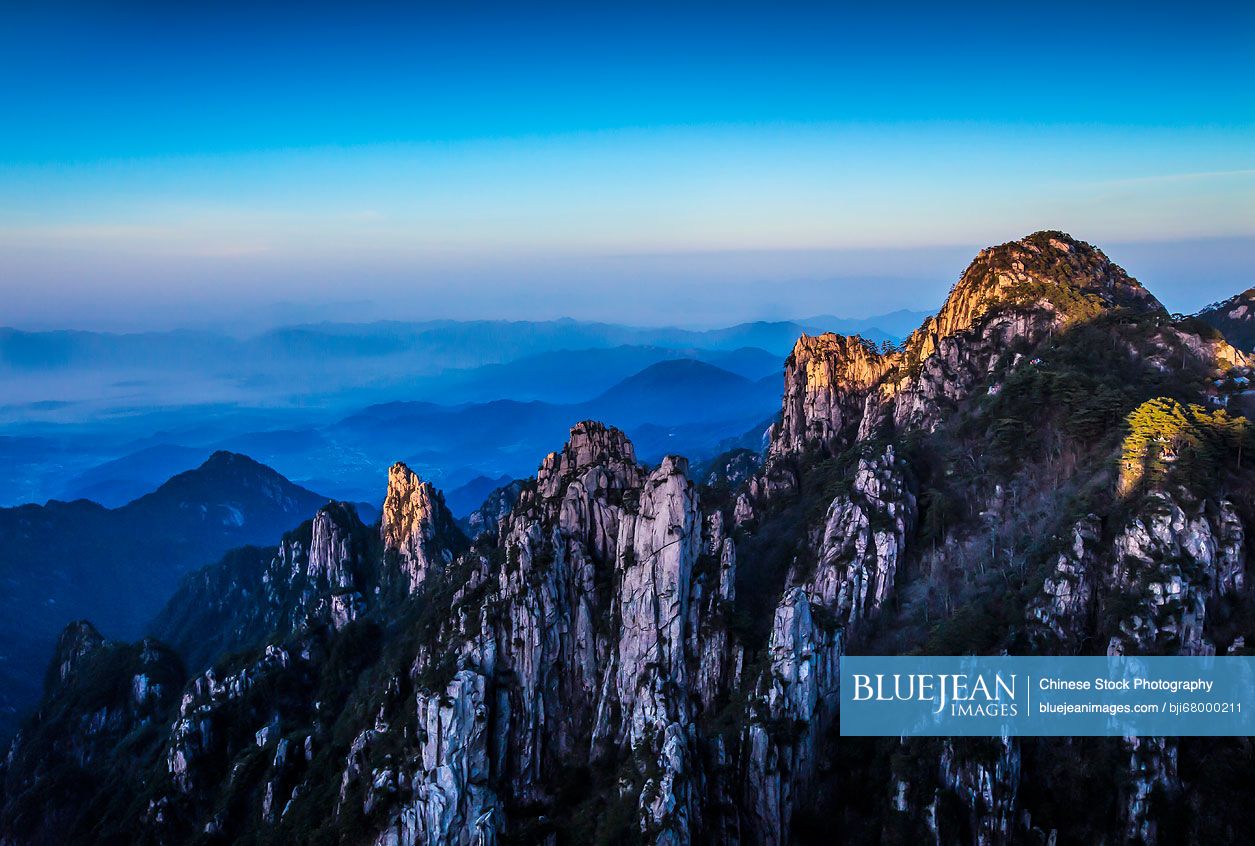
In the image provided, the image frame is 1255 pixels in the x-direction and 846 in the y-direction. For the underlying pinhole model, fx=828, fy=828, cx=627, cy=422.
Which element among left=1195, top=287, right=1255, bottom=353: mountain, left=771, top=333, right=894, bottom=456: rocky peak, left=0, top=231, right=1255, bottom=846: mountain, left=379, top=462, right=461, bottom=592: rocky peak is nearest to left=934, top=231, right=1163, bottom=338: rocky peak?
left=0, top=231, right=1255, bottom=846: mountain

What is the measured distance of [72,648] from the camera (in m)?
135

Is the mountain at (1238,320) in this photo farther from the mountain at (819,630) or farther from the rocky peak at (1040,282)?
the mountain at (819,630)

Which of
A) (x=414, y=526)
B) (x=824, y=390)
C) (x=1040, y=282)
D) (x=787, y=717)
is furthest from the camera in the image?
(x=414, y=526)

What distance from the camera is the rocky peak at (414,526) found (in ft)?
365

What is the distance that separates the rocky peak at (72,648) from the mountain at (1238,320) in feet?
580

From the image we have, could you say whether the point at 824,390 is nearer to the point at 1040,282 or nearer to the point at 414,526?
the point at 1040,282

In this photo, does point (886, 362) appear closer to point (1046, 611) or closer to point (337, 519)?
point (1046, 611)

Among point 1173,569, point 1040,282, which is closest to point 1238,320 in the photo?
point 1040,282

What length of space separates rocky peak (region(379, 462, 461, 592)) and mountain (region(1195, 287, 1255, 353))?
11382 centimetres

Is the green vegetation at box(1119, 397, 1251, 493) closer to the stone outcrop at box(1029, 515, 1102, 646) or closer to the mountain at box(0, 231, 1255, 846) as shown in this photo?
the mountain at box(0, 231, 1255, 846)

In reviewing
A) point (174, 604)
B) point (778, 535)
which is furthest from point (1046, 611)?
point (174, 604)

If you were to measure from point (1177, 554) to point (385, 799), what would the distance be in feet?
160

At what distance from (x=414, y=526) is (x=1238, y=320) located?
433ft

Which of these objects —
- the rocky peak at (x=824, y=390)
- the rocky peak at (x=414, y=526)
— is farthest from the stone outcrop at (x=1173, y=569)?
the rocky peak at (x=414, y=526)
